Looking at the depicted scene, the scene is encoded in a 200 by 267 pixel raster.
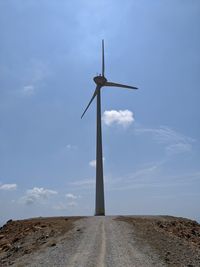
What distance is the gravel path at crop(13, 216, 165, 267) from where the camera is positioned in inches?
821

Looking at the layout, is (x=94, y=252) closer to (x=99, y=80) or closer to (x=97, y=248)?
(x=97, y=248)

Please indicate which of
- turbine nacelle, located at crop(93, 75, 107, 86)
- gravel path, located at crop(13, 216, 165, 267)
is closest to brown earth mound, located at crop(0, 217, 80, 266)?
gravel path, located at crop(13, 216, 165, 267)

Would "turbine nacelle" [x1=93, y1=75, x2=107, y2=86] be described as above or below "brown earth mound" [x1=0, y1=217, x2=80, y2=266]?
above

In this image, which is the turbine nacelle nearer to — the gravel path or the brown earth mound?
the brown earth mound

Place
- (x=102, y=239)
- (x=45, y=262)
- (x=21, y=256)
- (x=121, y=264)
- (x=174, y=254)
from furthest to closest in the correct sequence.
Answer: (x=102, y=239) < (x=21, y=256) < (x=174, y=254) < (x=45, y=262) < (x=121, y=264)

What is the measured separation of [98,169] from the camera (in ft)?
217

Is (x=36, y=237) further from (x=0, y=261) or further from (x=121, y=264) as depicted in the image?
(x=121, y=264)

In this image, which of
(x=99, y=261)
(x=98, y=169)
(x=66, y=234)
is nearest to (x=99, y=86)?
(x=98, y=169)

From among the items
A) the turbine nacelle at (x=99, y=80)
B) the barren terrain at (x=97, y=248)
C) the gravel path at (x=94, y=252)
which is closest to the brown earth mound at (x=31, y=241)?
the barren terrain at (x=97, y=248)

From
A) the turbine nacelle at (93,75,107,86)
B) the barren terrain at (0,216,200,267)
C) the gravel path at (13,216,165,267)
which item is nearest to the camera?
the gravel path at (13,216,165,267)

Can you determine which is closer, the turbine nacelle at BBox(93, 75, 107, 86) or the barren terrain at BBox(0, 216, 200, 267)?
the barren terrain at BBox(0, 216, 200, 267)

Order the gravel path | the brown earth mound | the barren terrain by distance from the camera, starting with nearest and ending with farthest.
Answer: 1. the gravel path
2. the barren terrain
3. the brown earth mound

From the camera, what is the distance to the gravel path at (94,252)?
2086 cm

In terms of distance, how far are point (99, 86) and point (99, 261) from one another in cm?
6113
